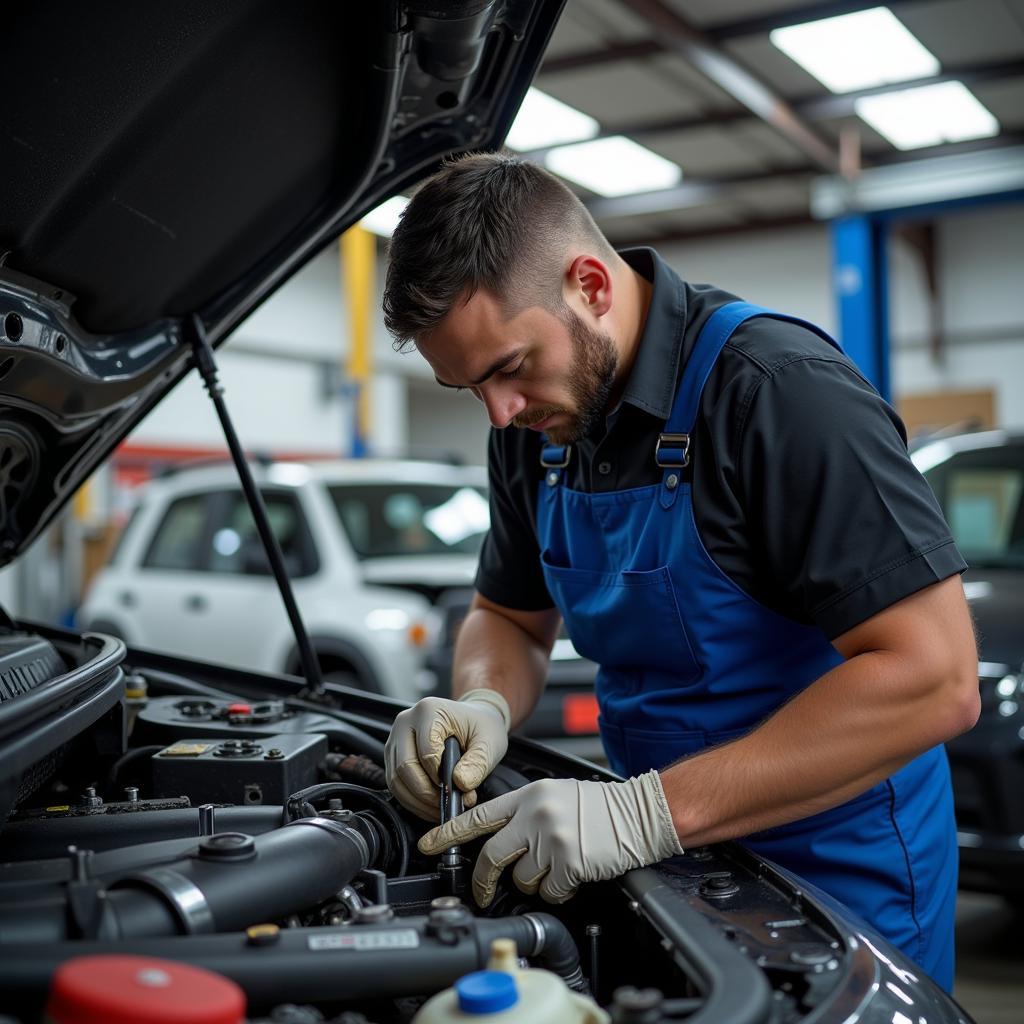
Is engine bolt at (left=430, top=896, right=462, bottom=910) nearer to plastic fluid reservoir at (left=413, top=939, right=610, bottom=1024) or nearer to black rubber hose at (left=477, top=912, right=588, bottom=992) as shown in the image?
black rubber hose at (left=477, top=912, right=588, bottom=992)

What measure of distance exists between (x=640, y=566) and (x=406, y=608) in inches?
119

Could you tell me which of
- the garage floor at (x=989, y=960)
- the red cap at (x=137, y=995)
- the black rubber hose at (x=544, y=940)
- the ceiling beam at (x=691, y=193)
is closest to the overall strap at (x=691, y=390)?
the black rubber hose at (x=544, y=940)

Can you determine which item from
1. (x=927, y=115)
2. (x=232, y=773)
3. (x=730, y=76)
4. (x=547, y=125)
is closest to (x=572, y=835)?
(x=232, y=773)

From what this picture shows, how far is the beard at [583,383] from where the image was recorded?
58.6 inches

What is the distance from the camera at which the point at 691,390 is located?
1479 mm

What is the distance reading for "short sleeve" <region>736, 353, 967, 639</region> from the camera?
1.28 meters

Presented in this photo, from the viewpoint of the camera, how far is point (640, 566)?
1473 mm

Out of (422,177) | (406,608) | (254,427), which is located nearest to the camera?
(422,177)

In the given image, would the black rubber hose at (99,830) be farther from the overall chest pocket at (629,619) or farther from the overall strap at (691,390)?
the overall strap at (691,390)

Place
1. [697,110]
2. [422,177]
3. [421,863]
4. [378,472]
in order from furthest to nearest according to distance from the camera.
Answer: [697,110], [378,472], [422,177], [421,863]

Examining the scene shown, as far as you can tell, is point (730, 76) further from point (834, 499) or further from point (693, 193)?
point (834, 499)

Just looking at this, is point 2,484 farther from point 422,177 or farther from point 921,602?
point 921,602

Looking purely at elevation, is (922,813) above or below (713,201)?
below

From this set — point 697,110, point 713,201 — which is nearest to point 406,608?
point 697,110
